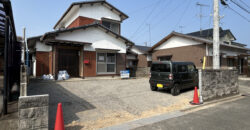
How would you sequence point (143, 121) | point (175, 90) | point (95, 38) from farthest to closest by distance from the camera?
point (95, 38)
point (175, 90)
point (143, 121)

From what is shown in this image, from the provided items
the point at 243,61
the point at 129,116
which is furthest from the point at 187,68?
the point at 243,61

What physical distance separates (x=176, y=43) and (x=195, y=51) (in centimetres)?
256

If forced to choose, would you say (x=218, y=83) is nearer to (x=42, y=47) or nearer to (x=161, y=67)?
(x=161, y=67)

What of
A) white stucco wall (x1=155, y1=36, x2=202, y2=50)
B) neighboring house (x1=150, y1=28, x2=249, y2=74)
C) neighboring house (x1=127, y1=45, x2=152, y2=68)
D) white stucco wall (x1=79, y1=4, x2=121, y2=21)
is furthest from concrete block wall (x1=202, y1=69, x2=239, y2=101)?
neighboring house (x1=127, y1=45, x2=152, y2=68)

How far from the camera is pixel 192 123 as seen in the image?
3.66 m

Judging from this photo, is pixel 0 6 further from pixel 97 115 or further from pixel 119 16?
pixel 119 16

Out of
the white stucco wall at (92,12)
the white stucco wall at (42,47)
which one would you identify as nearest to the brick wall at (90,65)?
the white stucco wall at (42,47)

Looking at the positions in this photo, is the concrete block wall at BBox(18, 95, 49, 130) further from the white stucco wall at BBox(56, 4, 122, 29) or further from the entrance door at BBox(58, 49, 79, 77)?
the white stucco wall at BBox(56, 4, 122, 29)

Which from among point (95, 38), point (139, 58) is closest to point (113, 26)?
point (95, 38)

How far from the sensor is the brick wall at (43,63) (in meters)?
10.8

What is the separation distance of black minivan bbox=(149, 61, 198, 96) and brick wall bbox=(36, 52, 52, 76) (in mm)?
8506

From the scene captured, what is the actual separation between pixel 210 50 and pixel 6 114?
15032mm

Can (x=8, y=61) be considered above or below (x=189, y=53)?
below

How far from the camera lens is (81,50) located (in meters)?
10.8
